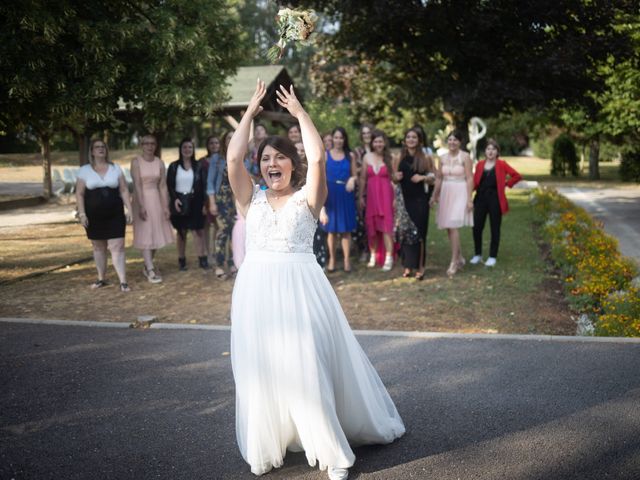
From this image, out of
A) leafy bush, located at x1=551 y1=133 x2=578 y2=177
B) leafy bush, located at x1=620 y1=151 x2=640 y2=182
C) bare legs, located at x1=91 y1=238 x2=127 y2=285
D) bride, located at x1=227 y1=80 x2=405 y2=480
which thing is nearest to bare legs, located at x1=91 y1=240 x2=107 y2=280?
bare legs, located at x1=91 y1=238 x2=127 y2=285

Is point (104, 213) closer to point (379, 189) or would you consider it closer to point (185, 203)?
point (185, 203)

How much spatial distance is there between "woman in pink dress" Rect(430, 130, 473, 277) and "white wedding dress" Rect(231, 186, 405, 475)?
615 centimetres

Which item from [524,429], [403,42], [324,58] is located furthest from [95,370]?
[324,58]

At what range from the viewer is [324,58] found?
2731cm

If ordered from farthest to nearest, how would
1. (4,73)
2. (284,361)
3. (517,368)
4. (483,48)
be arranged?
(483,48), (4,73), (517,368), (284,361)

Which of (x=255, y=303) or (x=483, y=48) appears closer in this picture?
(x=255, y=303)

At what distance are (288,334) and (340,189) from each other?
6465mm

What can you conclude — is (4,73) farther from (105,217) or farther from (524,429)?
(524,429)

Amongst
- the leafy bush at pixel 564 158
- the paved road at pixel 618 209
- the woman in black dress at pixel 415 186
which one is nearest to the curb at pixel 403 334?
the woman in black dress at pixel 415 186

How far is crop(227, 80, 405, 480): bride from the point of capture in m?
3.46

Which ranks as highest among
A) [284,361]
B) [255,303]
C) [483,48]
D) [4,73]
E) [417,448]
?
[483,48]

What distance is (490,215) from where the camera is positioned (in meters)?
10.4

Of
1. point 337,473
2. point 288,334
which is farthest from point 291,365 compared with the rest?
point 337,473

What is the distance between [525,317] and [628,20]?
1765 cm
